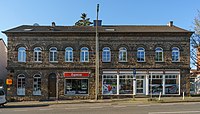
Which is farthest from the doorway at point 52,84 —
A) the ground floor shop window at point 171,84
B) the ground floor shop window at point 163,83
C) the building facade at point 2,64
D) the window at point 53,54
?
the ground floor shop window at point 171,84

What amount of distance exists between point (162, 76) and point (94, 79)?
25.5 feet

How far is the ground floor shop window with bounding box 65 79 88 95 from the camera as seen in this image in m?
31.7

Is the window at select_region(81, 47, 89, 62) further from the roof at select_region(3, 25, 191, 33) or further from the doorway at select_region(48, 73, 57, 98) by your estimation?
the doorway at select_region(48, 73, 57, 98)

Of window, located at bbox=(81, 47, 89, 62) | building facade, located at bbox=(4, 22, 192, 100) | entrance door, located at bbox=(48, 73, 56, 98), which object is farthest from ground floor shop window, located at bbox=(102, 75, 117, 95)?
entrance door, located at bbox=(48, 73, 56, 98)

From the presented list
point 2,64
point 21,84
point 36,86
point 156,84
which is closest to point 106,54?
point 156,84

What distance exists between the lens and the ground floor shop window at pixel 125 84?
3156 cm

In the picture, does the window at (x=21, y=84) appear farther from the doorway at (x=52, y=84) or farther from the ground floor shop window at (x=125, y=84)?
the ground floor shop window at (x=125, y=84)

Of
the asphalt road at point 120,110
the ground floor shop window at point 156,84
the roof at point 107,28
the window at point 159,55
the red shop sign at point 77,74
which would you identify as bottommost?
the asphalt road at point 120,110

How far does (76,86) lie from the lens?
3169cm

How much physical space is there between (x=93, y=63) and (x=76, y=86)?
3290 mm

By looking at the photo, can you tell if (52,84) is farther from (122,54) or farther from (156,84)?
(156,84)

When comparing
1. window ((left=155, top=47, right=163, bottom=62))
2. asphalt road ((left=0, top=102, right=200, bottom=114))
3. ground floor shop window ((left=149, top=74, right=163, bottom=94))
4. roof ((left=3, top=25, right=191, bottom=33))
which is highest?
Result: roof ((left=3, top=25, right=191, bottom=33))

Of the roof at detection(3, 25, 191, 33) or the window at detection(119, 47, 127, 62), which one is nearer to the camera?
the window at detection(119, 47, 127, 62)

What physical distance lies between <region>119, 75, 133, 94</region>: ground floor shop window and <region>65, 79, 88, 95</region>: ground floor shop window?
13.2 feet
